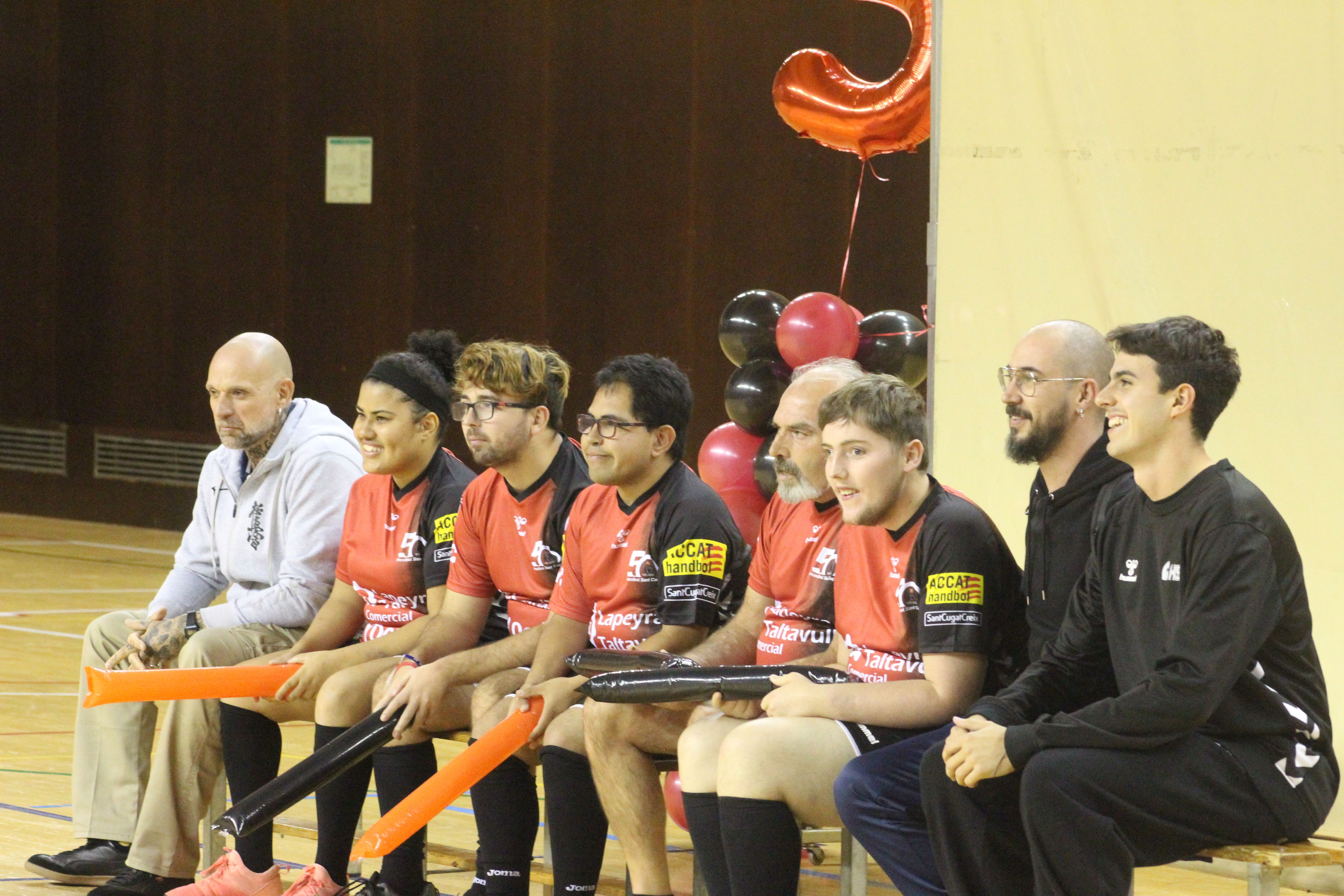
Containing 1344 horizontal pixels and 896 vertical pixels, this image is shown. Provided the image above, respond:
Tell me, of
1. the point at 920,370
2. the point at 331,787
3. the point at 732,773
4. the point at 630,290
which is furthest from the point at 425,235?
the point at 732,773

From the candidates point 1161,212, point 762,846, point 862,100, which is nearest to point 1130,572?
point 762,846

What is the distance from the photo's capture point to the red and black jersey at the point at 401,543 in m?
4.30

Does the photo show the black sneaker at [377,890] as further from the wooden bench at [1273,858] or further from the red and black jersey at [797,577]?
the wooden bench at [1273,858]

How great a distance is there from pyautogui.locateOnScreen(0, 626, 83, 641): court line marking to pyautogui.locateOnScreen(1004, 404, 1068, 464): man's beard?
220 inches

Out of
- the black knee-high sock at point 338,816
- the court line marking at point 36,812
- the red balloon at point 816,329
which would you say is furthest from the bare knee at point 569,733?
the court line marking at point 36,812

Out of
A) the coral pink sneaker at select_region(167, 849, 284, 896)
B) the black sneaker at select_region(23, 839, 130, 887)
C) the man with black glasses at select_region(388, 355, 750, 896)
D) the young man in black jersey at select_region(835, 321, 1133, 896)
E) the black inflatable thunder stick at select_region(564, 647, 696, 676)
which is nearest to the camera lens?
the young man in black jersey at select_region(835, 321, 1133, 896)

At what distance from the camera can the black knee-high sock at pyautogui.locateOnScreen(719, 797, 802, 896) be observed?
318 centimetres

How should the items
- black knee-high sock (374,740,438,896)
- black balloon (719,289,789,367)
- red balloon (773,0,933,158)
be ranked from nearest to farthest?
1. black knee-high sock (374,740,438,896)
2. black balloon (719,289,789,367)
3. red balloon (773,0,933,158)

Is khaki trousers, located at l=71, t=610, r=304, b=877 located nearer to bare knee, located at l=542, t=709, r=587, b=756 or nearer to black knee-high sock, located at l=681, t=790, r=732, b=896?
bare knee, located at l=542, t=709, r=587, b=756

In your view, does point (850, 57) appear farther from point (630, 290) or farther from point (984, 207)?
point (984, 207)

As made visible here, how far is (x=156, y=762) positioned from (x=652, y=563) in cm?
132

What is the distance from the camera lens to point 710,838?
11.0 ft

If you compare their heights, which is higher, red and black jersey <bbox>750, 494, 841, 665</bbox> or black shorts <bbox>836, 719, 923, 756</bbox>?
red and black jersey <bbox>750, 494, 841, 665</bbox>

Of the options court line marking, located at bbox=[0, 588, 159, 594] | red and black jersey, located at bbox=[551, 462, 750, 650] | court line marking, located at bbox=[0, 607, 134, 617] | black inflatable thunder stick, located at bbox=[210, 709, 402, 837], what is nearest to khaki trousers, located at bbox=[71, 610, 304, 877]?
black inflatable thunder stick, located at bbox=[210, 709, 402, 837]
